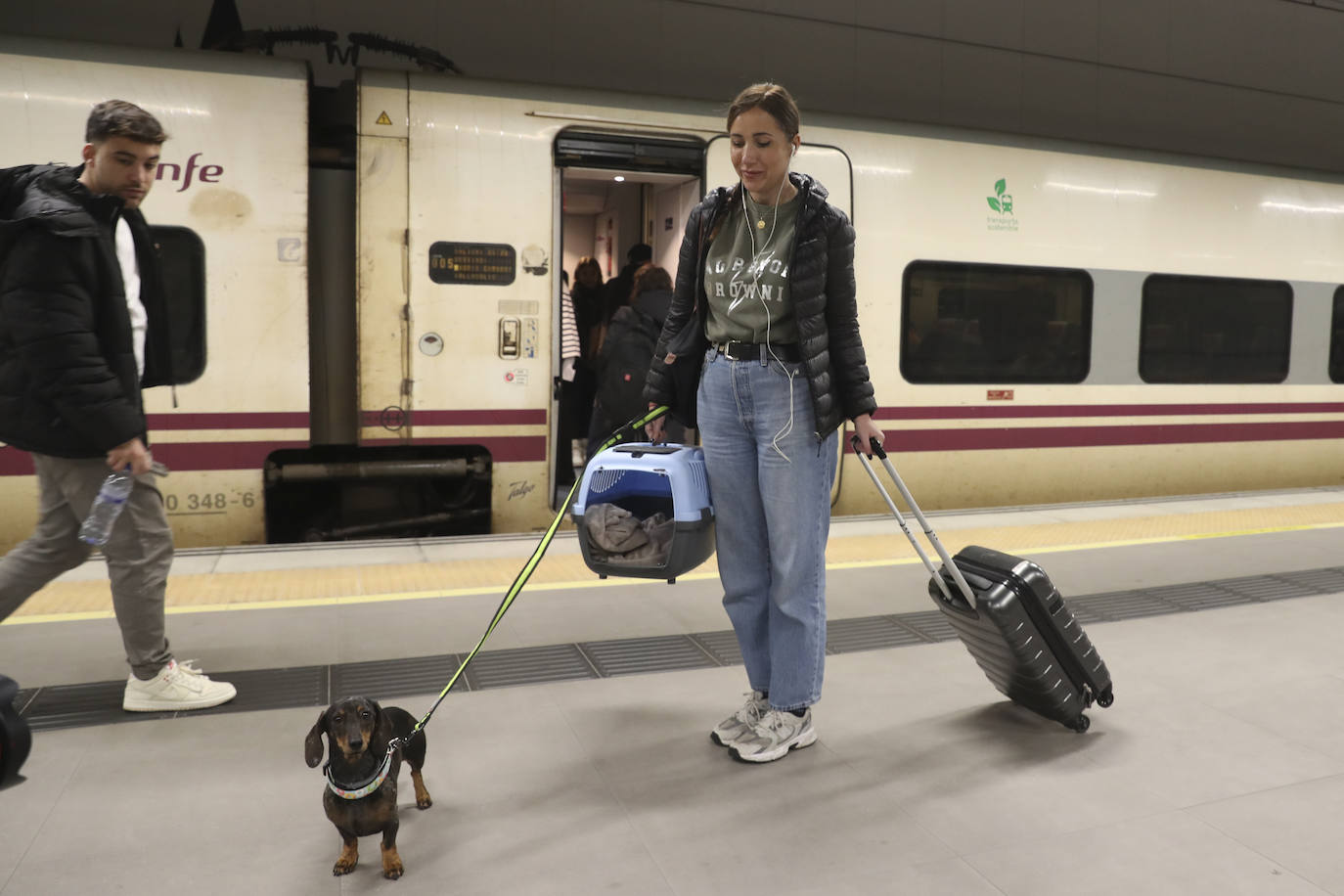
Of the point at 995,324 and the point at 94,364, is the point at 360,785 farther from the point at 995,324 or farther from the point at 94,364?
the point at 995,324

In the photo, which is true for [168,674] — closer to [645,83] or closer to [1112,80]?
[645,83]

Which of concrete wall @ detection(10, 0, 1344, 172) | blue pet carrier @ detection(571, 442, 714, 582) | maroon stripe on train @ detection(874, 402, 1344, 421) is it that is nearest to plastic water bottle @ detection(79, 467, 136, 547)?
blue pet carrier @ detection(571, 442, 714, 582)

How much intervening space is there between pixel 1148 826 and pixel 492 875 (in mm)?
1515

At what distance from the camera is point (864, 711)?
10.6 feet

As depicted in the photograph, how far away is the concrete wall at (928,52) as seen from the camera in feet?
25.9

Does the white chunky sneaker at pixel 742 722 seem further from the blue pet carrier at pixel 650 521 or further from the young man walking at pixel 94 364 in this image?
the young man walking at pixel 94 364

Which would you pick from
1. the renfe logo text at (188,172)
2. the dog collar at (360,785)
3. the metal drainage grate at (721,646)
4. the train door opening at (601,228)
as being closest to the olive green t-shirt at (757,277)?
the metal drainage grate at (721,646)

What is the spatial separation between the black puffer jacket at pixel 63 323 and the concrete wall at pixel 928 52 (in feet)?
16.8

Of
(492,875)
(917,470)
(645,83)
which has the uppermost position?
(645,83)

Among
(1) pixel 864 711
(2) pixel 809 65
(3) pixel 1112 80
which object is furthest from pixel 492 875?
(3) pixel 1112 80

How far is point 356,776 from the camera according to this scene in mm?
2189

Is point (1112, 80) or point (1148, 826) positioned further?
point (1112, 80)

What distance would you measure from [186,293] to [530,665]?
257cm

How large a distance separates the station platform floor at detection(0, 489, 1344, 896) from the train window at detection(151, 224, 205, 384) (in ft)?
3.06
